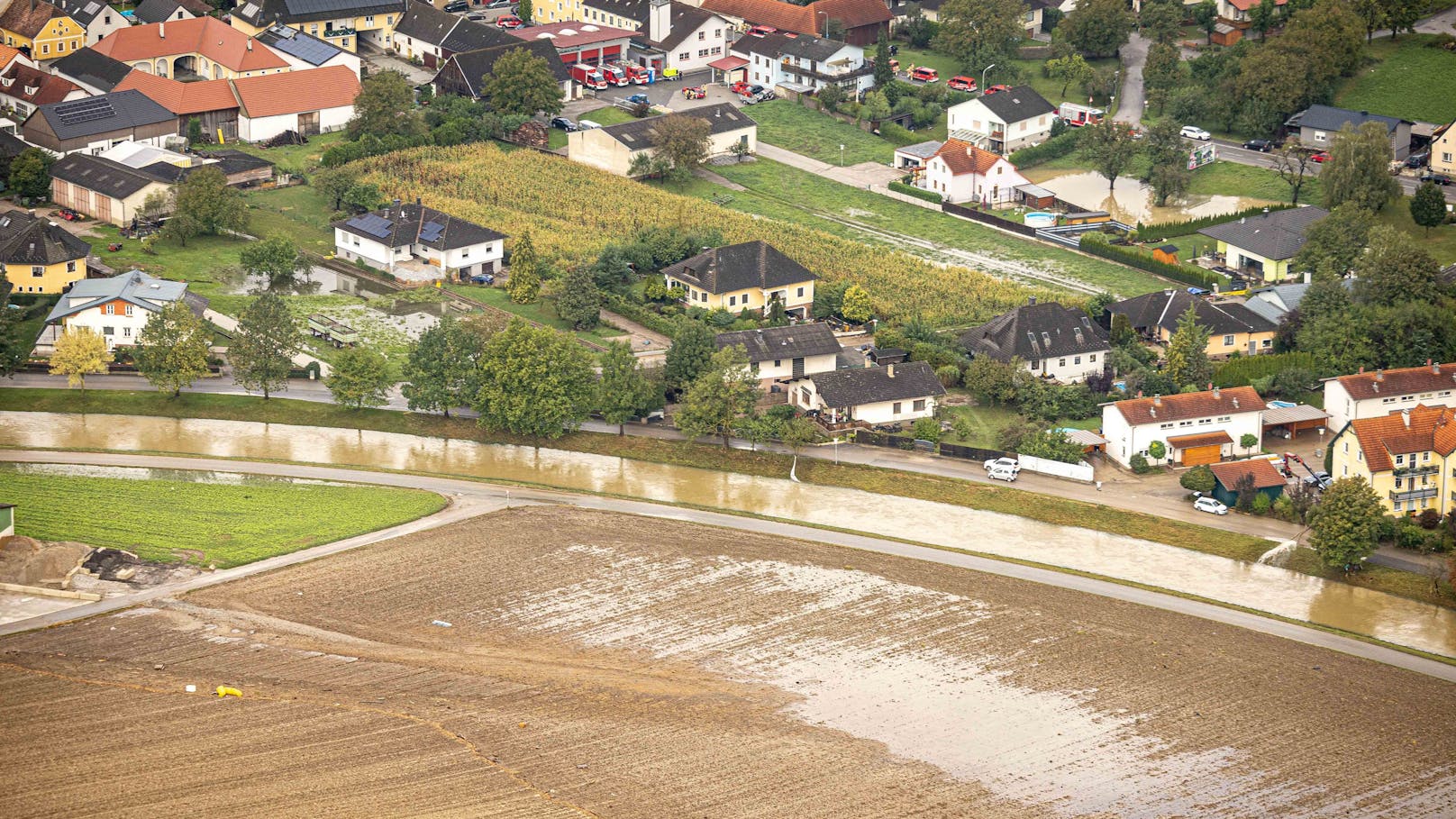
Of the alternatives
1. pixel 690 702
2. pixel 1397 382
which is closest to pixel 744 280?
pixel 1397 382

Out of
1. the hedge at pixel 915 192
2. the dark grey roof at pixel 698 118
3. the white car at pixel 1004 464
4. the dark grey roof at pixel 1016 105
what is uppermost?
the dark grey roof at pixel 1016 105

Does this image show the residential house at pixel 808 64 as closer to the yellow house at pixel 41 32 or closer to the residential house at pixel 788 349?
the residential house at pixel 788 349

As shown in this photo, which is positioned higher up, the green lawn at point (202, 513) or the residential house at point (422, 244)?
the residential house at point (422, 244)

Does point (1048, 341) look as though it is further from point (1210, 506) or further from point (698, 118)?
point (698, 118)

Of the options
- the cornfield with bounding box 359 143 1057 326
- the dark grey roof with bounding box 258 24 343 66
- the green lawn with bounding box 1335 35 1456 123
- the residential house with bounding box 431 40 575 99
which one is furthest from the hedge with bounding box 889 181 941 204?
the dark grey roof with bounding box 258 24 343 66

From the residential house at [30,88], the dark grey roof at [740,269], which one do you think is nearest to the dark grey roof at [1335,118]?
the dark grey roof at [740,269]

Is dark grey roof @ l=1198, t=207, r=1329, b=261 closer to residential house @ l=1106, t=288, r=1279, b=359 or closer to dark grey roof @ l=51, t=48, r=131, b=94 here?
residential house @ l=1106, t=288, r=1279, b=359
